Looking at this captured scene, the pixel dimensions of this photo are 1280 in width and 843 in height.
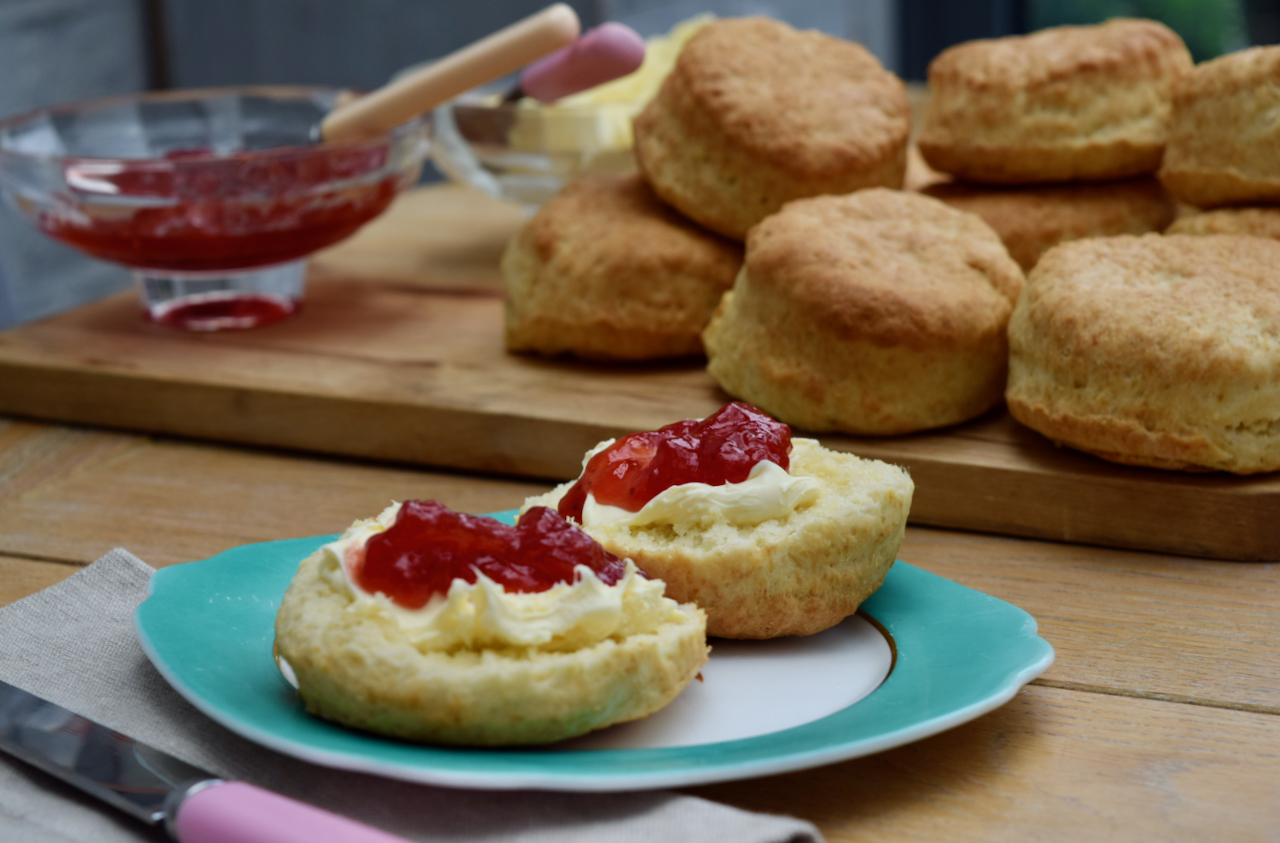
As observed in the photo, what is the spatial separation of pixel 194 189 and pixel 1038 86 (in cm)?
167

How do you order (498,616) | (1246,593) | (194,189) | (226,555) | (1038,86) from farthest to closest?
(194,189) → (1038,86) → (1246,593) → (226,555) → (498,616)

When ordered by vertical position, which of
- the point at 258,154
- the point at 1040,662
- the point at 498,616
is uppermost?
the point at 258,154

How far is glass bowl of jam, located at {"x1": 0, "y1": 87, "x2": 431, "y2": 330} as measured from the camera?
8.36 ft

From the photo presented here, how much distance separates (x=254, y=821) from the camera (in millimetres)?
1058

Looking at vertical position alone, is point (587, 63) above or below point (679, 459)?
above

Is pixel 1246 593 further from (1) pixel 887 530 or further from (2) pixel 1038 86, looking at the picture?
(2) pixel 1038 86

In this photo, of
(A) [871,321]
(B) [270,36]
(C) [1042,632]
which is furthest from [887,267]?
(B) [270,36]

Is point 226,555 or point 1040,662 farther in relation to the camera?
point 226,555

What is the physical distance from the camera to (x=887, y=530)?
1.54 m

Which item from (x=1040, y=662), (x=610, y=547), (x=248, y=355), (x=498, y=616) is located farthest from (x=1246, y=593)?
(x=248, y=355)

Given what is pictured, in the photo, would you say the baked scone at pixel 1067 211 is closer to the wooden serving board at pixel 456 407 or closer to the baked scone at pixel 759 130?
the baked scone at pixel 759 130

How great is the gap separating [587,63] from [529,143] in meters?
0.36

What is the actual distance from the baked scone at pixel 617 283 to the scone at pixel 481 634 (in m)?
1.13

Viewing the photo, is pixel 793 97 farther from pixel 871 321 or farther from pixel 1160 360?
pixel 1160 360
